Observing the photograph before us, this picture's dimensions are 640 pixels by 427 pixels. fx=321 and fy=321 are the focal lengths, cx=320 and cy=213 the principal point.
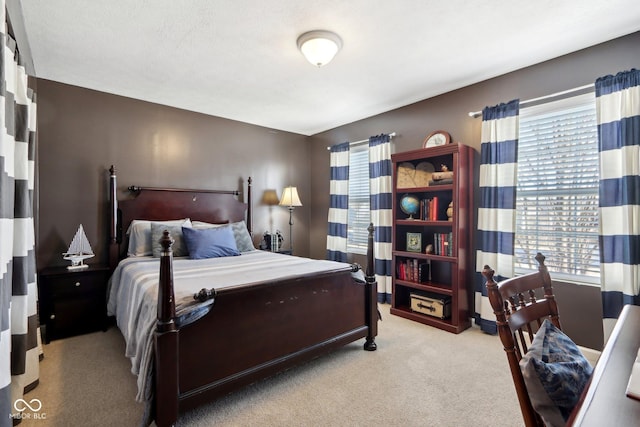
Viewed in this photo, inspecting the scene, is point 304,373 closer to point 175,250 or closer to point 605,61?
point 175,250

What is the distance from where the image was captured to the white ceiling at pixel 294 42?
6.89 feet

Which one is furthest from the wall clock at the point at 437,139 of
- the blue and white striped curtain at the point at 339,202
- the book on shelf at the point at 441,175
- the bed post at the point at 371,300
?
the bed post at the point at 371,300

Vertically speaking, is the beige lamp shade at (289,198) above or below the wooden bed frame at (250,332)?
above

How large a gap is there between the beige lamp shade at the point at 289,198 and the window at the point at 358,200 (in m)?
0.81

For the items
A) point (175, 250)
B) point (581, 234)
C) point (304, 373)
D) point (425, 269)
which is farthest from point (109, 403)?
point (581, 234)

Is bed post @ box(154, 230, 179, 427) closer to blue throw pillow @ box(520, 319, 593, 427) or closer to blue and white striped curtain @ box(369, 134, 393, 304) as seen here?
blue throw pillow @ box(520, 319, 593, 427)

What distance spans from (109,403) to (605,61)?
4.27m

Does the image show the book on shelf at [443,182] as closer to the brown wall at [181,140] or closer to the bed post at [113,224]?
the brown wall at [181,140]

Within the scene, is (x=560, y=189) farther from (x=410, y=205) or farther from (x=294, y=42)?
(x=294, y=42)

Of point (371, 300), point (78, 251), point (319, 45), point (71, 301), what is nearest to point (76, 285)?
point (71, 301)

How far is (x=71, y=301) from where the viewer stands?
9.70ft

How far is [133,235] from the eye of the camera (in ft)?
11.3

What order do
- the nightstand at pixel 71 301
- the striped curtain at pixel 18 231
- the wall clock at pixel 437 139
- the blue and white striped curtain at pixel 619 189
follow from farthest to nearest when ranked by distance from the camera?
1. the wall clock at pixel 437 139
2. the nightstand at pixel 71 301
3. the blue and white striped curtain at pixel 619 189
4. the striped curtain at pixel 18 231

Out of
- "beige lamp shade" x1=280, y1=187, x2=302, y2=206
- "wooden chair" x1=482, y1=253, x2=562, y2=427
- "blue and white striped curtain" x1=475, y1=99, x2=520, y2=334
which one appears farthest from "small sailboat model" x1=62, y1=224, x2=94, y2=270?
"blue and white striped curtain" x1=475, y1=99, x2=520, y2=334
